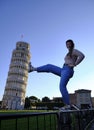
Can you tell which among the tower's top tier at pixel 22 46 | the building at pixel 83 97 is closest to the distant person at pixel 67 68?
the building at pixel 83 97

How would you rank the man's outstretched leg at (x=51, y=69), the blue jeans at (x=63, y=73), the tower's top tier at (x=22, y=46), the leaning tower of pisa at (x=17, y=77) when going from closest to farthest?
the blue jeans at (x=63, y=73), the man's outstretched leg at (x=51, y=69), the leaning tower of pisa at (x=17, y=77), the tower's top tier at (x=22, y=46)

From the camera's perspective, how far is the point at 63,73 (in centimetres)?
459

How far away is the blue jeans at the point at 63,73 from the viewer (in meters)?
4.51

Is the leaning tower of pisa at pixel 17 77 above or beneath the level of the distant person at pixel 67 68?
above

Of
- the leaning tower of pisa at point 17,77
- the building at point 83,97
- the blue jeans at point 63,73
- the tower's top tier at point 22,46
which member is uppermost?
the tower's top tier at point 22,46

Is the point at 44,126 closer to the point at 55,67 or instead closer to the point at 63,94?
the point at 63,94

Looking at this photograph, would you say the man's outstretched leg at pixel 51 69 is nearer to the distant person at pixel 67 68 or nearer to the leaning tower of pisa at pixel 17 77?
the distant person at pixel 67 68

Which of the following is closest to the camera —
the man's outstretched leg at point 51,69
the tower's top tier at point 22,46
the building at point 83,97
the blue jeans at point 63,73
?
the blue jeans at point 63,73

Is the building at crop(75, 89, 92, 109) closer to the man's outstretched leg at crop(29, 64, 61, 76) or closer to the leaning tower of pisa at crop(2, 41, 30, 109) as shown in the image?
the leaning tower of pisa at crop(2, 41, 30, 109)

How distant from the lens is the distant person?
452 centimetres

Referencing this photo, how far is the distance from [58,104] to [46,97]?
36681 mm

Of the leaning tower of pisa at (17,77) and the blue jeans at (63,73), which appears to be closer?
the blue jeans at (63,73)

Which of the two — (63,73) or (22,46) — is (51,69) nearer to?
(63,73)

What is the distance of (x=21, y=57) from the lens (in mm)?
90750
